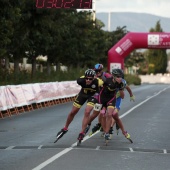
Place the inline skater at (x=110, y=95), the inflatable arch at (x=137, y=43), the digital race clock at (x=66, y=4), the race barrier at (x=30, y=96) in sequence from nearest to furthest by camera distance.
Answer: the inline skater at (x=110, y=95) < the race barrier at (x=30, y=96) < the digital race clock at (x=66, y=4) < the inflatable arch at (x=137, y=43)

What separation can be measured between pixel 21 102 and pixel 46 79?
1108 centimetres

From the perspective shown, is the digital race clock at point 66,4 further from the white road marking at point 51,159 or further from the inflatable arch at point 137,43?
the inflatable arch at point 137,43

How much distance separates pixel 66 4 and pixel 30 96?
13.7ft

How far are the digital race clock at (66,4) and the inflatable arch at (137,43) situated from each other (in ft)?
83.7

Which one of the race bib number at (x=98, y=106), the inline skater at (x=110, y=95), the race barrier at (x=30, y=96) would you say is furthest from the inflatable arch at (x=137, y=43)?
the race bib number at (x=98, y=106)

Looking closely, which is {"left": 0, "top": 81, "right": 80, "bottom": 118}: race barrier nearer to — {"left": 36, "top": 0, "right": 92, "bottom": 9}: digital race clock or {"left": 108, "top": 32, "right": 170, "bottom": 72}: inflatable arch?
{"left": 36, "top": 0, "right": 92, "bottom": 9}: digital race clock

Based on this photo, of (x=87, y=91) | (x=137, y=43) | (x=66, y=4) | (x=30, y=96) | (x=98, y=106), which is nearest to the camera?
(x=98, y=106)

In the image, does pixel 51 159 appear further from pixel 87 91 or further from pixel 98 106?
pixel 87 91

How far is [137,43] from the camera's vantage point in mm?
50469

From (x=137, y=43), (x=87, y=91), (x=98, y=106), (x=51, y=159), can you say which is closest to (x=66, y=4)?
(x=87, y=91)

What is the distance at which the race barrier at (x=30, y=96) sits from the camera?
22.5 m

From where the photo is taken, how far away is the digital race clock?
79.8 feet

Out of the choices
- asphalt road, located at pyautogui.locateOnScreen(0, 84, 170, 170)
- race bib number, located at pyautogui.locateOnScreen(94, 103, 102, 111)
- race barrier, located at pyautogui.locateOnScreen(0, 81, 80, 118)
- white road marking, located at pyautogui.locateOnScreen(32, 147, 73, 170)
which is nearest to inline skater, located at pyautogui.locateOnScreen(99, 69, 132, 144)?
race bib number, located at pyautogui.locateOnScreen(94, 103, 102, 111)

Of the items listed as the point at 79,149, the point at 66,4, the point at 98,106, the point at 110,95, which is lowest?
the point at 79,149
